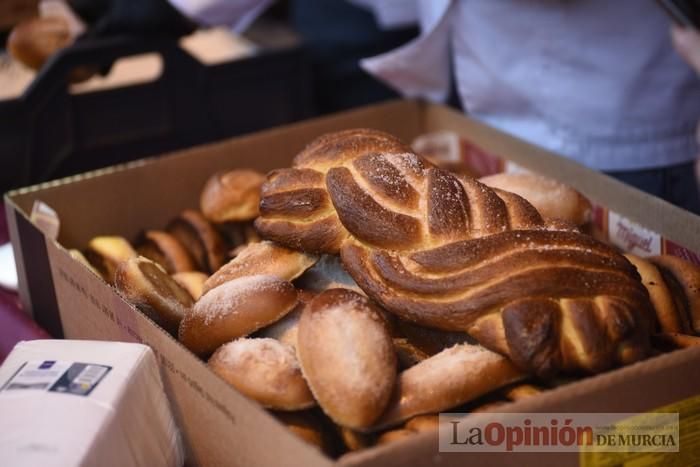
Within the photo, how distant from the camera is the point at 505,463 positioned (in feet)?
2.63

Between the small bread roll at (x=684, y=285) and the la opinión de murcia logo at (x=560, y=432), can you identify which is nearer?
the la opinión de murcia logo at (x=560, y=432)

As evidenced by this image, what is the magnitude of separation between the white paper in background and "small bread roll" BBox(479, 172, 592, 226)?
78 cm

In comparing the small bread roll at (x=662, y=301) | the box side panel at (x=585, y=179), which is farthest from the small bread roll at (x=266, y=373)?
the box side panel at (x=585, y=179)

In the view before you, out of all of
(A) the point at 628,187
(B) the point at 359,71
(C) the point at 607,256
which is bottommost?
(B) the point at 359,71

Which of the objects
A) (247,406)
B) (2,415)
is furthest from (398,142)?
(2,415)

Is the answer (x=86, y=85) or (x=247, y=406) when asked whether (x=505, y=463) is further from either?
(x=86, y=85)

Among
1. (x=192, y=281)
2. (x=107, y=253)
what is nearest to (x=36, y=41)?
(x=107, y=253)

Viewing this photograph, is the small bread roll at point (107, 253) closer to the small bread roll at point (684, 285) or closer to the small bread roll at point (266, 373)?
the small bread roll at point (266, 373)

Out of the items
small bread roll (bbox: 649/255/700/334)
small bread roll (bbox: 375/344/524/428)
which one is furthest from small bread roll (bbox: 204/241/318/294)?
small bread roll (bbox: 649/255/700/334)

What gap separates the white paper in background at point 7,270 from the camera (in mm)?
1438

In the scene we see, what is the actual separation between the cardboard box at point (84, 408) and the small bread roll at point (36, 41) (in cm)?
104

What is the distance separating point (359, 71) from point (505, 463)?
5.02 ft

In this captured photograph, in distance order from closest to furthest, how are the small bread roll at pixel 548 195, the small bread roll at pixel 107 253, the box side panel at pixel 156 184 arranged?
1. the small bread roll at pixel 548 195
2. the small bread roll at pixel 107 253
3. the box side panel at pixel 156 184

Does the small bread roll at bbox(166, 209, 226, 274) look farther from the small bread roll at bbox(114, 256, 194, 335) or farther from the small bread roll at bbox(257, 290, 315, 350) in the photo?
the small bread roll at bbox(257, 290, 315, 350)
